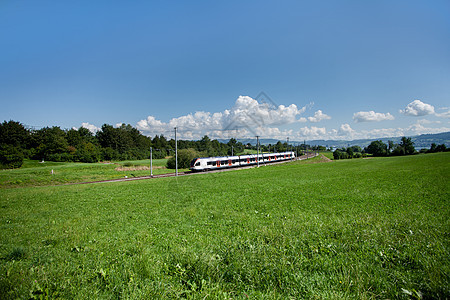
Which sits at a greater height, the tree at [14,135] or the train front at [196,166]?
the tree at [14,135]

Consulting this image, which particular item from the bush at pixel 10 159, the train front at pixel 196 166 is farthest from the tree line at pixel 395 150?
the bush at pixel 10 159

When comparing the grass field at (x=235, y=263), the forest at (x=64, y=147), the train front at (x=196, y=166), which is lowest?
the train front at (x=196, y=166)

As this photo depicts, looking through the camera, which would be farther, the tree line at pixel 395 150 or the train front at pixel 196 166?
the tree line at pixel 395 150

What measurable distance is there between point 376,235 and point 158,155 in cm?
9523

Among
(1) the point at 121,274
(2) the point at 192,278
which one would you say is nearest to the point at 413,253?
(2) the point at 192,278

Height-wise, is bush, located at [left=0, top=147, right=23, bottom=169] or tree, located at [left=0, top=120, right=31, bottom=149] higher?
tree, located at [left=0, top=120, right=31, bottom=149]

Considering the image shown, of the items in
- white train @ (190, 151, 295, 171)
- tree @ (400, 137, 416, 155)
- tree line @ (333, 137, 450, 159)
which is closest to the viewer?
white train @ (190, 151, 295, 171)

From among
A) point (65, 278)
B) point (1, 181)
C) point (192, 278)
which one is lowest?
point (1, 181)

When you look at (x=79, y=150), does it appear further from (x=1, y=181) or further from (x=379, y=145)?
(x=379, y=145)

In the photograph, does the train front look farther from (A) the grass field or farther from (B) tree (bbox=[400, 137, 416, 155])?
(B) tree (bbox=[400, 137, 416, 155])

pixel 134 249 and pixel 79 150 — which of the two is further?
pixel 79 150

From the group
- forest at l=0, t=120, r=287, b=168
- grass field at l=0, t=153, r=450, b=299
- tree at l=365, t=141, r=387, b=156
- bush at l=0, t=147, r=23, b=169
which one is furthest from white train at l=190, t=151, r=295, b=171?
tree at l=365, t=141, r=387, b=156

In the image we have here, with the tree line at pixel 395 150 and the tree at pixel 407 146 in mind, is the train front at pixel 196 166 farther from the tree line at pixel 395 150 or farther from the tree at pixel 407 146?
the tree at pixel 407 146

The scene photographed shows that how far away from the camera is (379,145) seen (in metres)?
105
